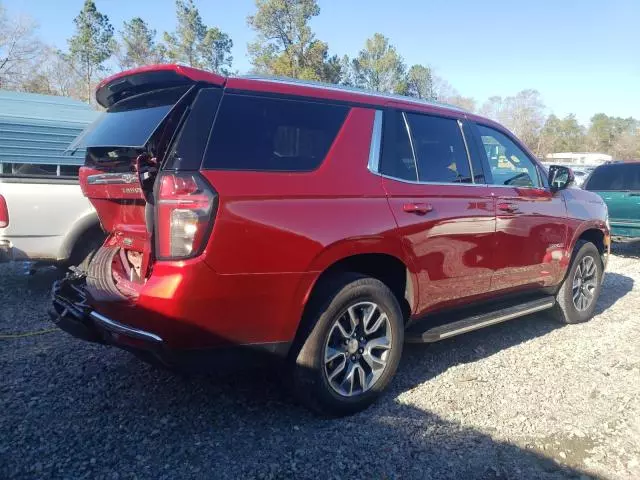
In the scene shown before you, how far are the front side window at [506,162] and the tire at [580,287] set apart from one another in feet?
3.67

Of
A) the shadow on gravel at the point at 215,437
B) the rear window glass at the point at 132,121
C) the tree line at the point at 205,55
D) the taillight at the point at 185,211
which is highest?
the tree line at the point at 205,55

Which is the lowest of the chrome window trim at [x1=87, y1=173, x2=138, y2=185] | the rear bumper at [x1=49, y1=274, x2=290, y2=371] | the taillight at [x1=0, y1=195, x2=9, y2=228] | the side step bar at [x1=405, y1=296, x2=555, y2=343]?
the side step bar at [x1=405, y1=296, x2=555, y2=343]

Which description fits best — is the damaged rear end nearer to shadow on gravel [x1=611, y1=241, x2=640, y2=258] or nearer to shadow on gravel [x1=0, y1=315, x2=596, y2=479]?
shadow on gravel [x1=0, y1=315, x2=596, y2=479]

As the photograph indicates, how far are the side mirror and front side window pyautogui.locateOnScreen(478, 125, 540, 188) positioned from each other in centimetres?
19

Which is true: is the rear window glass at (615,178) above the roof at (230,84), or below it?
below

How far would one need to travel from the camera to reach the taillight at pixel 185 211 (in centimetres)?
258

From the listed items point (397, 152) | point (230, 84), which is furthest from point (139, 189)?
point (397, 152)

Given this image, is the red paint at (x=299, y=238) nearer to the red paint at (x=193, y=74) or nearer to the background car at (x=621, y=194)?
the red paint at (x=193, y=74)

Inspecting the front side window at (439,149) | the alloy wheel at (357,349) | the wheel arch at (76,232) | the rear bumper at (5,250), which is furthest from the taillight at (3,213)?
the front side window at (439,149)

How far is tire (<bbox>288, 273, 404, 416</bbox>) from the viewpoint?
3068mm

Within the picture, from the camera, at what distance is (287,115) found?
305 cm

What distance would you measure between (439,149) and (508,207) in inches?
33.5

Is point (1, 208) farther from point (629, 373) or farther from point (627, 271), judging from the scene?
point (627, 271)

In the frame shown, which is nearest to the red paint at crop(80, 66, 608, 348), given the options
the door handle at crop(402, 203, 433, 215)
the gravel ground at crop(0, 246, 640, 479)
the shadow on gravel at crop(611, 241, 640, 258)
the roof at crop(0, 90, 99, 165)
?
the door handle at crop(402, 203, 433, 215)
